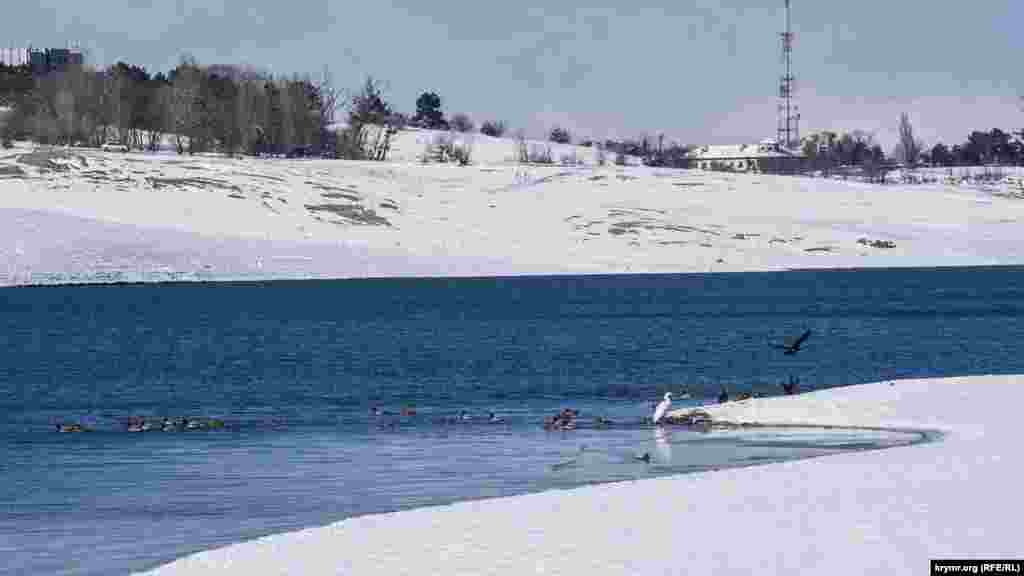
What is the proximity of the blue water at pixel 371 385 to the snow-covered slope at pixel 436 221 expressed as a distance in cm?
1151

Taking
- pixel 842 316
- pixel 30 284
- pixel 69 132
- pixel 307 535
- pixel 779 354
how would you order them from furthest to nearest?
pixel 69 132
pixel 30 284
pixel 842 316
pixel 779 354
pixel 307 535

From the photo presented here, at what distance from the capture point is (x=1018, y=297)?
343 ft

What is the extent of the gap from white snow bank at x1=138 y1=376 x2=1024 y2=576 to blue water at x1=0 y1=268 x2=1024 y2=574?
206 centimetres

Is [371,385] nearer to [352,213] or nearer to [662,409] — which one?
[662,409]

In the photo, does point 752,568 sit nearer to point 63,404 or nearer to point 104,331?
point 63,404

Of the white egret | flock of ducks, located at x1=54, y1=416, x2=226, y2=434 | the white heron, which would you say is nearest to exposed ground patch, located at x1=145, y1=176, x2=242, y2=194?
flock of ducks, located at x1=54, y1=416, x2=226, y2=434

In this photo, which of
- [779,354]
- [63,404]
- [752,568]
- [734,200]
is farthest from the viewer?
[734,200]

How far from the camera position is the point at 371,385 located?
51219 mm

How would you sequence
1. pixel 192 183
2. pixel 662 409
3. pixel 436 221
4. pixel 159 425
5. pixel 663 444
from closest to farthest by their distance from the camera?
pixel 663 444 → pixel 662 409 → pixel 159 425 → pixel 436 221 → pixel 192 183

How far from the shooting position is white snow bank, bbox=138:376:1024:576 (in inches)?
803

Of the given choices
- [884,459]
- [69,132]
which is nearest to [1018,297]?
[884,459]

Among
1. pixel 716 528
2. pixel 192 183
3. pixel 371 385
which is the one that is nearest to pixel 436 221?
pixel 192 183

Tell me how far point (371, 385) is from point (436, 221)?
304 ft

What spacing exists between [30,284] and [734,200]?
6843 cm
